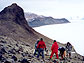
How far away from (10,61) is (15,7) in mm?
22891

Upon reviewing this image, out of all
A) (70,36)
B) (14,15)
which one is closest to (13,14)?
(14,15)

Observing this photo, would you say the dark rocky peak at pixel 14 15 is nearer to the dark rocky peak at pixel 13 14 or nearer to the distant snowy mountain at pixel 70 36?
the dark rocky peak at pixel 13 14

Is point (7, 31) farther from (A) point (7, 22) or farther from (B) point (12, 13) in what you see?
(B) point (12, 13)

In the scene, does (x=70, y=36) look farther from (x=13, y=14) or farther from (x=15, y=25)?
(x=15, y=25)

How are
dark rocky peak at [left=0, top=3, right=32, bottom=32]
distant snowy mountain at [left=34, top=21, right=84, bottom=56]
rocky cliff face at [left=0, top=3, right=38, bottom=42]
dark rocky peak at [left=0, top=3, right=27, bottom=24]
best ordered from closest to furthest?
rocky cliff face at [left=0, top=3, right=38, bottom=42] → dark rocky peak at [left=0, top=3, right=32, bottom=32] → dark rocky peak at [left=0, top=3, right=27, bottom=24] → distant snowy mountain at [left=34, top=21, right=84, bottom=56]

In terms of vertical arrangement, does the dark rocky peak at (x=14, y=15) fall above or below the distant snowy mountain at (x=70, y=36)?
above

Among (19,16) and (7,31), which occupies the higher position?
(19,16)

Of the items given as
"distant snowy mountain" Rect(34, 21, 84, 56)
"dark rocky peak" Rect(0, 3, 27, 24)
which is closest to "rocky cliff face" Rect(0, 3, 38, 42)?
"dark rocky peak" Rect(0, 3, 27, 24)

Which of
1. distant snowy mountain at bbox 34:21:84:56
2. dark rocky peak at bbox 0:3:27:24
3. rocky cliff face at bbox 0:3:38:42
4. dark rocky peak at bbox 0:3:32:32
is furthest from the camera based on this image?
distant snowy mountain at bbox 34:21:84:56

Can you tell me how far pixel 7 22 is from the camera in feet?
90.2

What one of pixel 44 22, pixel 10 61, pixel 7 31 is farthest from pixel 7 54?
pixel 44 22

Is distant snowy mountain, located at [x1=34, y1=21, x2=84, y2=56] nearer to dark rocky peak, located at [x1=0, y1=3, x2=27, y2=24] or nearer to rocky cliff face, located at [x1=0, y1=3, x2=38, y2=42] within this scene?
rocky cliff face, located at [x1=0, y1=3, x2=38, y2=42]

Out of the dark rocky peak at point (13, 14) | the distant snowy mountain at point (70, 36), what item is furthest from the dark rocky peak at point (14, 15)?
the distant snowy mountain at point (70, 36)

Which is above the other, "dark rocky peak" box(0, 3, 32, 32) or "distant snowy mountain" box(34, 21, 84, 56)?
"dark rocky peak" box(0, 3, 32, 32)
